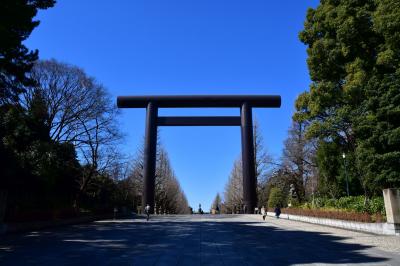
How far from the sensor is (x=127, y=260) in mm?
9078

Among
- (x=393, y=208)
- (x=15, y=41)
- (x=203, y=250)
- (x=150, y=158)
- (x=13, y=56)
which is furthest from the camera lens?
(x=150, y=158)

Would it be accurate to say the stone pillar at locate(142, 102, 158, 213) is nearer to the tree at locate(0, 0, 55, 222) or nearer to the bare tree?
the bare tree

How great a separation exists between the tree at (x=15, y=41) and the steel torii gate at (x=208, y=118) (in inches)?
718

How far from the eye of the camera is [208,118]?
33531mm

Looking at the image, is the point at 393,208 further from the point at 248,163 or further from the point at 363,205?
the point at 248,163

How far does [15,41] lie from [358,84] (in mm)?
14758

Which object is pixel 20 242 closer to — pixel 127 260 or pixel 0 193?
pixel 0 193

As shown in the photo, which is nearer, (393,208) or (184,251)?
(184,251)

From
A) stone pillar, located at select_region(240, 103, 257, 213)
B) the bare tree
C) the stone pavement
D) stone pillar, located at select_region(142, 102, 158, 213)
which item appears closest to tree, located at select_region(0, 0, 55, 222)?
the stone pavement

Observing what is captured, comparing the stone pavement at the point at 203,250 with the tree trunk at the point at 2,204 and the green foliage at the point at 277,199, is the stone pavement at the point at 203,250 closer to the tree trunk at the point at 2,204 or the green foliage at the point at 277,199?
the tree trunk at the point at 2,204

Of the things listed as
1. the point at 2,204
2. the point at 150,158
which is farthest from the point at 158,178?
the point at 2,204

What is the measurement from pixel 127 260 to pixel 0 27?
7255mm

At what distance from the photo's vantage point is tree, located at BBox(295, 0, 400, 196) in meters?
15.9

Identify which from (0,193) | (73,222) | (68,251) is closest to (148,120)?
(73,222)
